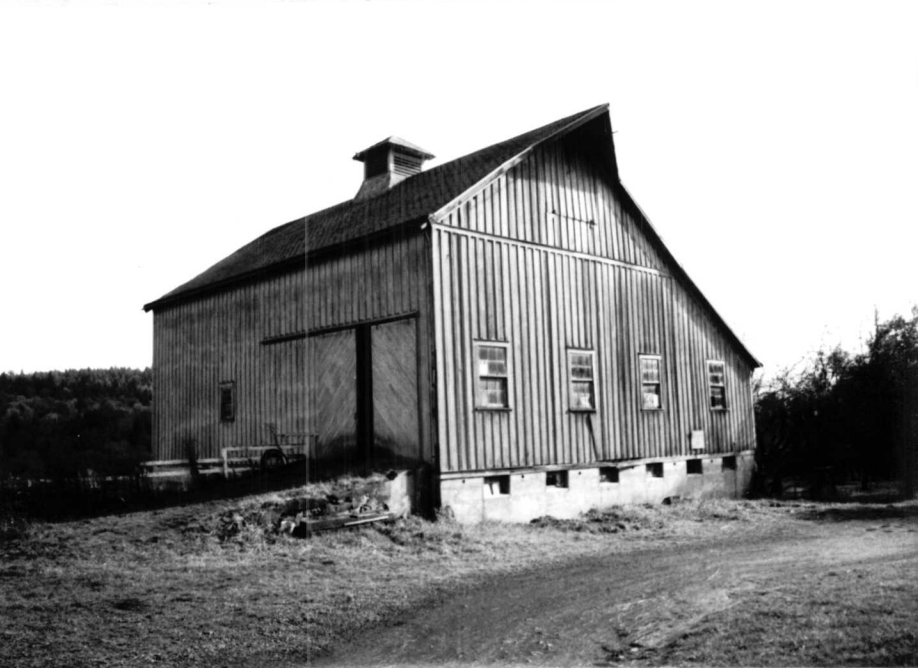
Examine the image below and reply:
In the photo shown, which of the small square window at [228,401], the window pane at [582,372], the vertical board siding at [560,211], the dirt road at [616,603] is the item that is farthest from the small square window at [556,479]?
the small square window at [228,401]

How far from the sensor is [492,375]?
16.3m

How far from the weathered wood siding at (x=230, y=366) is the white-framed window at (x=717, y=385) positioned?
10420 mm

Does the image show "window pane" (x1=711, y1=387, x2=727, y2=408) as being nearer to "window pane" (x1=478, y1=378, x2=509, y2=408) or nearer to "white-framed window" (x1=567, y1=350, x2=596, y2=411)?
"white-framed window" (x1=567, y1=350, x2=596, y2=411)

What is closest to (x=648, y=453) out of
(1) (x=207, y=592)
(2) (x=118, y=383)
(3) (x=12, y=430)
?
(1) (x=207, y=592)

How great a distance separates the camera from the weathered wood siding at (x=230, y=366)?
19.1 meters

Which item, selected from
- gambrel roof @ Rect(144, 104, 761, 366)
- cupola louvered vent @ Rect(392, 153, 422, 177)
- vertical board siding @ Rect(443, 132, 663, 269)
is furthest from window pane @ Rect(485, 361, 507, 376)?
cupola louvered vent @ Rect(392, 153, 422, 177)

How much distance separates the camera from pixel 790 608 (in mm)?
7918

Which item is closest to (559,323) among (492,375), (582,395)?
(582,395)

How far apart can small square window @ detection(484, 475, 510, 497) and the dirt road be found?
3739 mm

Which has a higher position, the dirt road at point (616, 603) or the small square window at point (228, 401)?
the small square window at point (228, 401)

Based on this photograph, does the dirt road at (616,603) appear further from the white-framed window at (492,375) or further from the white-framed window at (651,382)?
the white-framed window at (651,382)

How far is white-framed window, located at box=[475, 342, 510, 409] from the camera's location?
16.1 metres

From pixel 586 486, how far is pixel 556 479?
32.2 inches

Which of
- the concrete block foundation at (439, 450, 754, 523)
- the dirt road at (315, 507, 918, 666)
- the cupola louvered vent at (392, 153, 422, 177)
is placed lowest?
the dirt road at (315, 507, 918, 666)
